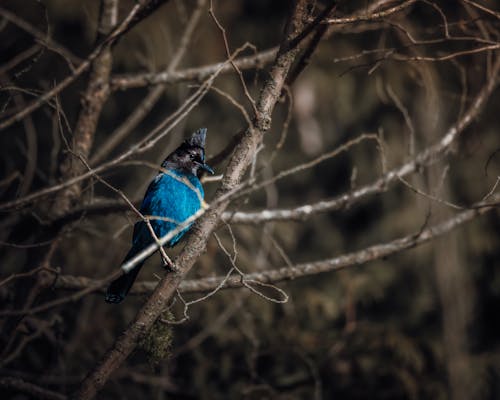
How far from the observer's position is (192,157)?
3.71m

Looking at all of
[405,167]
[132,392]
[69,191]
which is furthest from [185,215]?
[132,392]

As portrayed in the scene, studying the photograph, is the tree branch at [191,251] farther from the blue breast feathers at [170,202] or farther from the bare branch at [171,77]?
the blue breast feathers at [170,202]

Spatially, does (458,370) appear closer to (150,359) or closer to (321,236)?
(150,359)

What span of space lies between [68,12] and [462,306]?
19.7 feet

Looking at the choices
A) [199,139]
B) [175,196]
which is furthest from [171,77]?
[175,196]

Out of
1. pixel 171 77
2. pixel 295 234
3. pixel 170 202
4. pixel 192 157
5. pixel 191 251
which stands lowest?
pixel 191 251

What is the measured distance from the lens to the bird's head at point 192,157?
143 inches

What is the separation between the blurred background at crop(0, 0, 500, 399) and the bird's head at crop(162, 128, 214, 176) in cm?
24

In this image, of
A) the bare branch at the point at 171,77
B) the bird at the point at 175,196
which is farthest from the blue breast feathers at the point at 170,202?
the bare branch at the point at 171,77

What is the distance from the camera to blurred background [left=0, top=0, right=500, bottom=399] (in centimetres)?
359

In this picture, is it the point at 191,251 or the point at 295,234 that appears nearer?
the point at 191,251

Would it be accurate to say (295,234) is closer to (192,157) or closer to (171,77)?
(192,157)

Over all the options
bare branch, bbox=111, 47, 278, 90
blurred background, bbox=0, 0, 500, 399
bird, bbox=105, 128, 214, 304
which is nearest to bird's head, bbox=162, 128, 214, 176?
bird, bbox=105, 128, 214, 304

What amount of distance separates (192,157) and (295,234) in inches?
115
